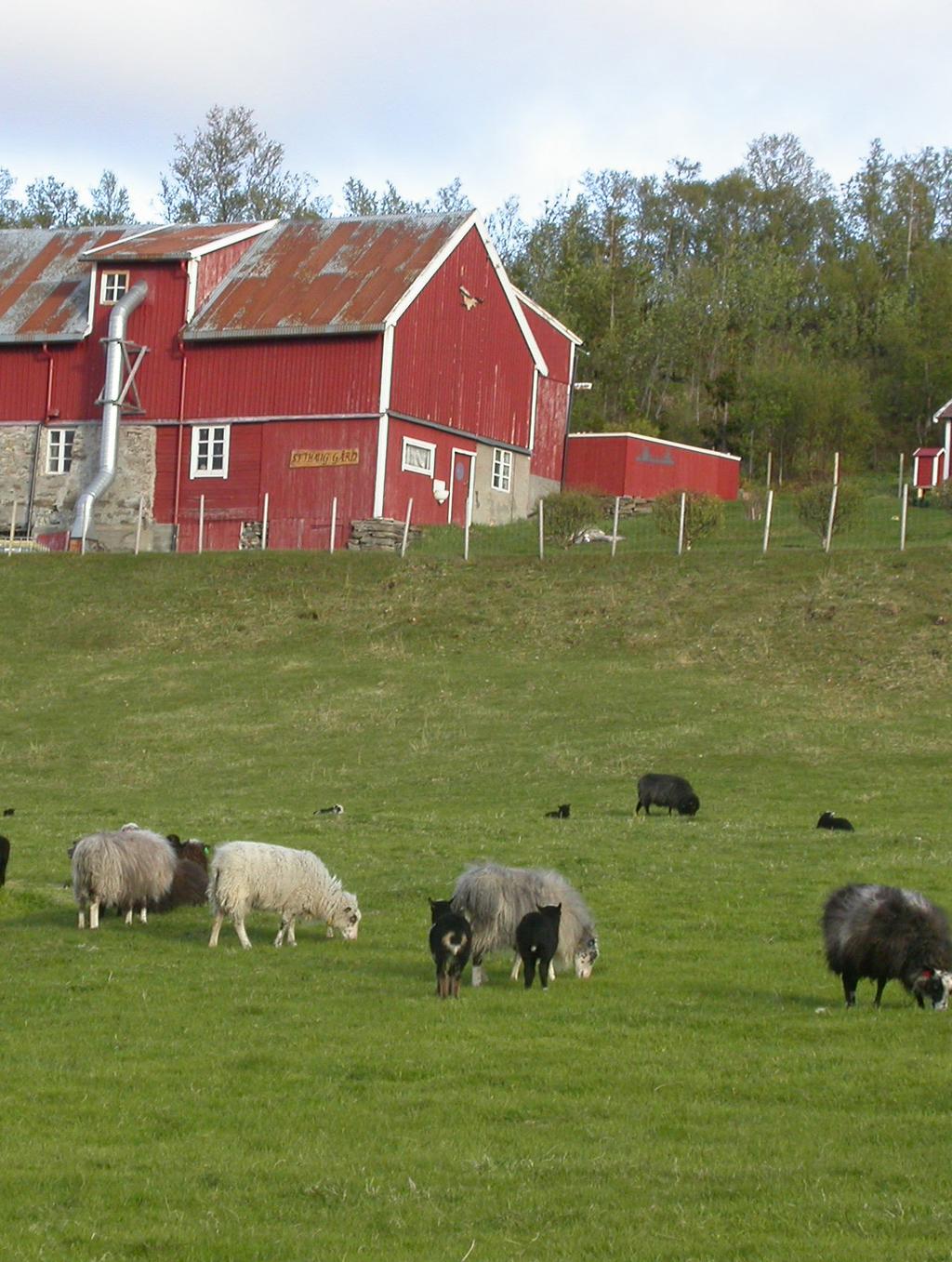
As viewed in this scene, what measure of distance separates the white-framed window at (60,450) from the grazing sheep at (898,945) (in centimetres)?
4925

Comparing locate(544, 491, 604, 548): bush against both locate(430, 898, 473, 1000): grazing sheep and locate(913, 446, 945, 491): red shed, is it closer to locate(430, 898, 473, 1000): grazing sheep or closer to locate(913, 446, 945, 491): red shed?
locate(913, 446, 945, 491): red shed

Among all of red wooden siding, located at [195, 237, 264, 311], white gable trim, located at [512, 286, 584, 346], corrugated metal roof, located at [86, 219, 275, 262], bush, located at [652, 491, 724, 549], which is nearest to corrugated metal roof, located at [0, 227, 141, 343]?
corrugated metal roof, located at [86, 219, 275, 262]

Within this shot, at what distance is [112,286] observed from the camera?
58.9 metres

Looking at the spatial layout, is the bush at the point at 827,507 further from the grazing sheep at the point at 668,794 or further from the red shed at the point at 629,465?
the grazing sheep at the point at 668,794

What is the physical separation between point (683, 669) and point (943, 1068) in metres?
27.8

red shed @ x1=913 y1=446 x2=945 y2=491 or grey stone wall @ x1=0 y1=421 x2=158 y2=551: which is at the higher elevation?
red shed @ x1=913 y1=446 x2=945 y2=491

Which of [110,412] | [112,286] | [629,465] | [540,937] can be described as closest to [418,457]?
[110,412]

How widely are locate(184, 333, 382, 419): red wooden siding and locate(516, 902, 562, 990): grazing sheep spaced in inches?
1642

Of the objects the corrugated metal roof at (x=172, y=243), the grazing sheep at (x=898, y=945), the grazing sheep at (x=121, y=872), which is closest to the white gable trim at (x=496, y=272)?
the corrugated metal roof at (x=172, y=243)

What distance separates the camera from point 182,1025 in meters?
13.1

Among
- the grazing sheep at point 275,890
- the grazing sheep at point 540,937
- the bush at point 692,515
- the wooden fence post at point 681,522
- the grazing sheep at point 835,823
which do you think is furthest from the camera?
the bush at point 692,515

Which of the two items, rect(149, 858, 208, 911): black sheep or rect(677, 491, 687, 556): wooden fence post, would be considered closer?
rect(149, 858, 208, 911): black sheep

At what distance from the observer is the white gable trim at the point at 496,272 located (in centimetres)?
5603

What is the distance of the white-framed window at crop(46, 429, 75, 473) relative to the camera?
59.1 metres
